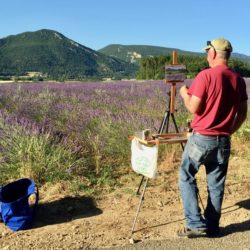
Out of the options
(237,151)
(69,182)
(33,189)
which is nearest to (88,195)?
(69,182)

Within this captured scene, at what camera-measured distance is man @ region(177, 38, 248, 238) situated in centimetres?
416

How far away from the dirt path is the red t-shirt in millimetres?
1157

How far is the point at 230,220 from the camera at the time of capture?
509cm

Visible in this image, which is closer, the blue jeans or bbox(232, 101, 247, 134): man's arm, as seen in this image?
the blue jeans

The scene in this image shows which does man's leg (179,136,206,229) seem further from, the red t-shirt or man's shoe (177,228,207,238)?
the red t-shirt

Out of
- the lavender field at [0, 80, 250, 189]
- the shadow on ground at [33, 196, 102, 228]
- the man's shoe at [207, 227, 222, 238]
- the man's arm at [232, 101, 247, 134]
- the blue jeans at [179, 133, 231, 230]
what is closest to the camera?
the blue jeans at [179, 133, 231, 230]

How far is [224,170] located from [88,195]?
79.7 inches

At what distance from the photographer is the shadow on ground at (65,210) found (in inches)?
198

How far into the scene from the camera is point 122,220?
5.03 metres

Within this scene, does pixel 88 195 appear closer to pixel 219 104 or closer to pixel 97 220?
pixel 97 220

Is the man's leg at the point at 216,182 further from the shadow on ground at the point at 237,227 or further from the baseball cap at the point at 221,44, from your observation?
the baseball cap at the point at 221,44

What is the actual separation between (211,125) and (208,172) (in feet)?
1.79

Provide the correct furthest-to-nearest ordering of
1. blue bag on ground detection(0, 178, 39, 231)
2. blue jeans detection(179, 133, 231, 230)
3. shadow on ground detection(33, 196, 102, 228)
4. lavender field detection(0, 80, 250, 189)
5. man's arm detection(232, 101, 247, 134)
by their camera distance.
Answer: lavender field detection(0, 80, 250, 189), shadow on ground detection(33, 196, 102, 228), blue bag on ground detection(0, 178, 39, 231), man's arm detection(232, 101, 247, 134), blue jeans detection(179, 133, 231, 230)

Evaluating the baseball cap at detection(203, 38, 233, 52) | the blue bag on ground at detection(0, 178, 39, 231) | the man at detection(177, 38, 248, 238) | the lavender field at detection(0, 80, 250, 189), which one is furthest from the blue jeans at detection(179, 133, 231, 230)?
the lavender field at detection(0, 80, 250, 189)
